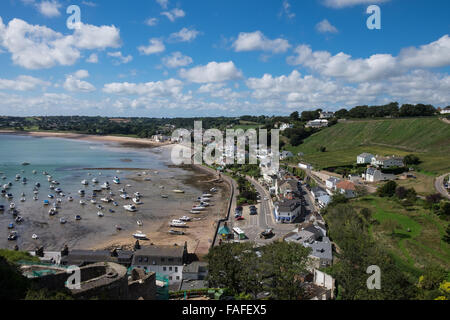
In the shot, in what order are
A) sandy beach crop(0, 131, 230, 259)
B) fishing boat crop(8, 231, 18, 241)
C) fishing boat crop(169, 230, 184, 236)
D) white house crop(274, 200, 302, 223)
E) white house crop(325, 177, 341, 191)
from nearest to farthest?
fishing boat crop(8, 231, 18, 241), sandy beach crop(0, 131, 230, 259), fishing boat crop(169, 230, 184, 236), white house crop(274, 200, 302, 223), white house crop(325, 177, 341, 191)

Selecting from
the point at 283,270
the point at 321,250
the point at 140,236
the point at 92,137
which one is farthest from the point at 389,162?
the point at 92,137

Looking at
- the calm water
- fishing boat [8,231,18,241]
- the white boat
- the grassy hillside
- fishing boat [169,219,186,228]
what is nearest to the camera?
fishing boat [8,231,18,241]

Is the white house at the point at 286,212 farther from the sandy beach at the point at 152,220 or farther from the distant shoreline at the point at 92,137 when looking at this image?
the distant shoreline at the point at 92,137

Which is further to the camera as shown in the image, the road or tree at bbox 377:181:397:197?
tree at bbox 377:181:397:197

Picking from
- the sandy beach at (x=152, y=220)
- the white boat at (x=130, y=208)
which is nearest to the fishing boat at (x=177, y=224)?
the sandy beach at (x=152, y=220)

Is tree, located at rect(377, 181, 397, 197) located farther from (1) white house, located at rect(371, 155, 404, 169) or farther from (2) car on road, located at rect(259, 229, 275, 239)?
(2) car on road, located at rect(259, 229, 275, 239)

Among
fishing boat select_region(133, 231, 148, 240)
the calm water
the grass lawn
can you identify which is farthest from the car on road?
the calm water

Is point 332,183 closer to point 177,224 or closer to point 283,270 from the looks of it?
point 177,224
